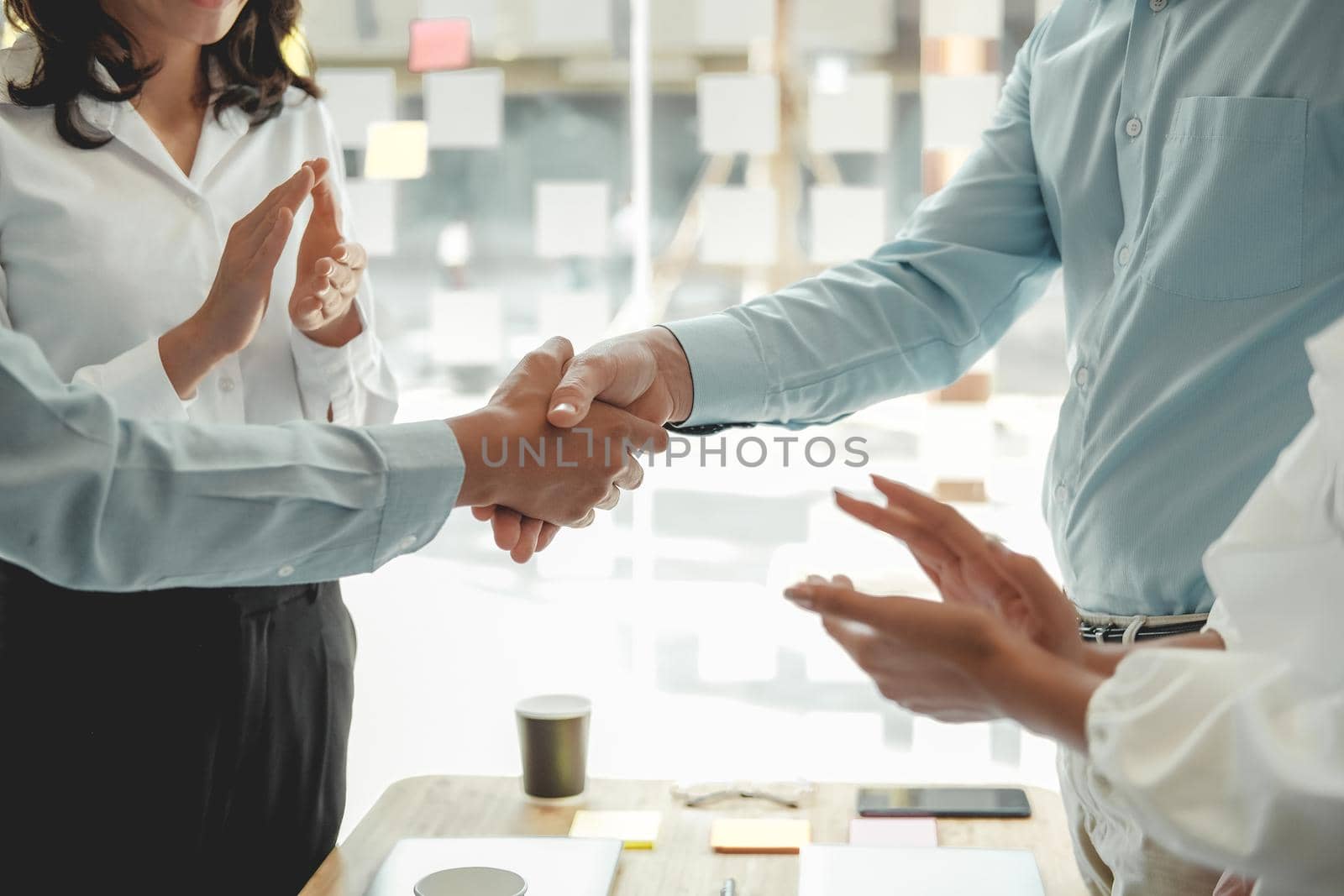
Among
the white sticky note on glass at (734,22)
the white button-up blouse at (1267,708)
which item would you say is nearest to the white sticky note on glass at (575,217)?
the white sticky note on glass at (734,22)

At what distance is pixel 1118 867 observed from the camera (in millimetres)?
1216

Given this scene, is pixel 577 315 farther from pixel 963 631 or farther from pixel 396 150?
pixel 963 631

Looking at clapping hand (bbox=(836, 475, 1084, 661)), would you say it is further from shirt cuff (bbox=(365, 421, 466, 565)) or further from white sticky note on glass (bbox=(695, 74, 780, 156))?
white sticky note on glass (bbox=(695, 74, 780, 156))

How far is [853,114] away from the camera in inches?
109

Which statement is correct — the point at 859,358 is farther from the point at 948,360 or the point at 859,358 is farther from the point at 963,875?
the point at 963,875

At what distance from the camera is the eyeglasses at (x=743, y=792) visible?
5.08ft

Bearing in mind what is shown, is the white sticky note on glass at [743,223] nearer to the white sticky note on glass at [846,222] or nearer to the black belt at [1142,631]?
the white sticky note on glass at [846,222]

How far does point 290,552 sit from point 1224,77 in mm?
1092

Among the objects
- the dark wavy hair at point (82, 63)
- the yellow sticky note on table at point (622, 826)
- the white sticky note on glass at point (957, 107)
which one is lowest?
the yellow sticky note on table at point (622, 826)

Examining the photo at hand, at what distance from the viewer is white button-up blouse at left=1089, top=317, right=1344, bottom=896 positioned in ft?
2.37

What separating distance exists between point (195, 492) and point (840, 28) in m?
2.03

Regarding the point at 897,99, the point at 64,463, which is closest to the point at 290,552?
the point at 64,463

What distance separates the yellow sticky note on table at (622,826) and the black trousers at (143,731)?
0.48 m

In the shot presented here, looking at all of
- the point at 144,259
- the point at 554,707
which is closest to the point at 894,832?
the point at 554,707
